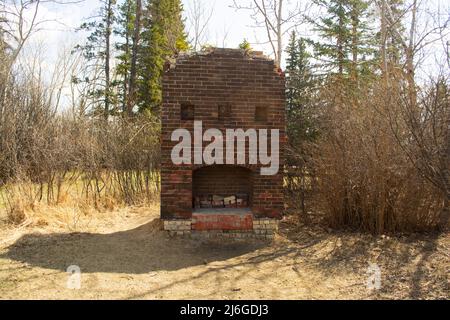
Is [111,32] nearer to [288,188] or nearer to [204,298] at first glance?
[288,188]

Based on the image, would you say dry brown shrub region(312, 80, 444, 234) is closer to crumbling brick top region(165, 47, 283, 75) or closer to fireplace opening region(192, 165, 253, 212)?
fireplace opening region(192, 165, 253, 212)

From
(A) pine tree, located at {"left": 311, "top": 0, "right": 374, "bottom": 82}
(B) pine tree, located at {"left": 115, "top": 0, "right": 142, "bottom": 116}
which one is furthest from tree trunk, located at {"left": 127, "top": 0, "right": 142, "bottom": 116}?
(A) pine tree, located at {"left": 311, "top": 0, "right": 374, "bottom": 82}

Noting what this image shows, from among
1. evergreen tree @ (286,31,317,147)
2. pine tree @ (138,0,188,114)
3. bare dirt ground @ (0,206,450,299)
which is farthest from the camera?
pine tree @ (138,0,188,114)

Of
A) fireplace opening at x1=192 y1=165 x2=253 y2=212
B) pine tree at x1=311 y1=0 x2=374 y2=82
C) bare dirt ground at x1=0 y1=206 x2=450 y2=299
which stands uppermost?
pine tree at x1=311 y1=0 x2=374 y2=82

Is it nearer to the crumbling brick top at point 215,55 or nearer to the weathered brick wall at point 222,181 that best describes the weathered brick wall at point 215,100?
the crumbling brick top at point 215,55

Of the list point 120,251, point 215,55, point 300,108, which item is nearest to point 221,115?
point 215,55

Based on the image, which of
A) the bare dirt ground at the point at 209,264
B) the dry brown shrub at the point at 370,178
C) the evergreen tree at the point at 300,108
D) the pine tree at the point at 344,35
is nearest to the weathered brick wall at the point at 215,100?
the bare dirt ground at the point at 209,264

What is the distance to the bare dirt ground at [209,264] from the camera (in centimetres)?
428

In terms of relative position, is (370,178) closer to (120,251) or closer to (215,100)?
(215,100)

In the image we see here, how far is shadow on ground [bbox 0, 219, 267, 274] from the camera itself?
513 centimetres

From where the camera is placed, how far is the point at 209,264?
5301 millimetres

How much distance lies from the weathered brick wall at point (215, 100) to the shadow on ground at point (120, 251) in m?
0.56

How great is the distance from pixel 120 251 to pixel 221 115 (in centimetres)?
280

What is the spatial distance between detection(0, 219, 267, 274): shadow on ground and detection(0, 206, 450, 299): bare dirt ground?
0.05 ft
